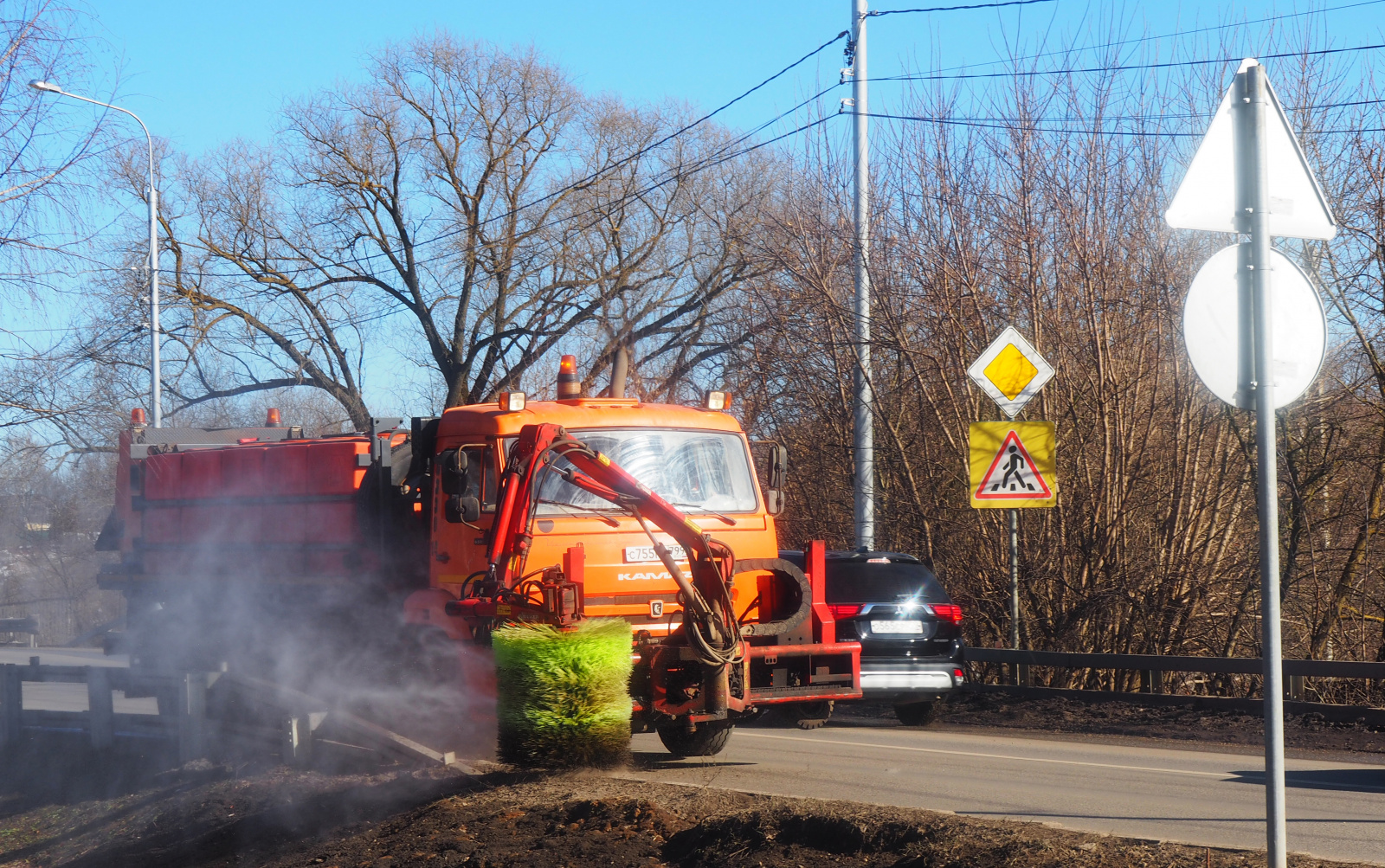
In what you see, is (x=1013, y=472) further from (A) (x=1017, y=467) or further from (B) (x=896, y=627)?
(B) (x=896, y=627)

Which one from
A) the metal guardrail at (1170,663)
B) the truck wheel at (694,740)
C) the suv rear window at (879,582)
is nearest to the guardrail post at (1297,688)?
the metal guardrail at (1170,663)

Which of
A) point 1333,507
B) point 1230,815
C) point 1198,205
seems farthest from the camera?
point 1333,507

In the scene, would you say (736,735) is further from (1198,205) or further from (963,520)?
(1198,205)

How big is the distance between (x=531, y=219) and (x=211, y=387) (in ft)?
32.1

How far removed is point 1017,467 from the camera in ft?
44.2

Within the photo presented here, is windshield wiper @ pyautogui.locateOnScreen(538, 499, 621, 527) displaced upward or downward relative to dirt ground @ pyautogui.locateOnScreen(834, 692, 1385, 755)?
upward

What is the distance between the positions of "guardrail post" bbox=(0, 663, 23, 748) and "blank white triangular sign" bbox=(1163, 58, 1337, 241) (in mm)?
13566

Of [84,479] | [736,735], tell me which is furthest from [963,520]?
[84,479]

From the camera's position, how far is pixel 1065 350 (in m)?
15.7

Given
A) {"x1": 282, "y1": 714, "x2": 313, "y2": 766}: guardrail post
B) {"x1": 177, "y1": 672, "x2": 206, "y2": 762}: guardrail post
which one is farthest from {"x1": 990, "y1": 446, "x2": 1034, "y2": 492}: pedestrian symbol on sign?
{"x1": 177, "y1": 672, "x2": 206, "y2": 762}: guardrail post

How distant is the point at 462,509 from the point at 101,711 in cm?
Answer: 567

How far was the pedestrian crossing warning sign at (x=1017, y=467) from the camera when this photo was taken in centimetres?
1337

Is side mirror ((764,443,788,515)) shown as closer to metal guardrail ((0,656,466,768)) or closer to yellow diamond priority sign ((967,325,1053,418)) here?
metal guardrail ((0,656,466,768))

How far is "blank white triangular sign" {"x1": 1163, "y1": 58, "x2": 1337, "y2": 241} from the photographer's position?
4445 millimetres
